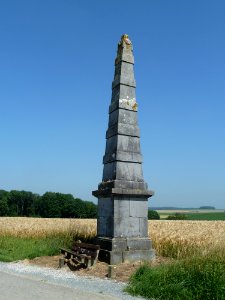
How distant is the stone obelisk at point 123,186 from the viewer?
35.0ft

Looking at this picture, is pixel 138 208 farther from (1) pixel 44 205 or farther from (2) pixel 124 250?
(1) pixel 44 205

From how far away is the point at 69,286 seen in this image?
7.69 meters

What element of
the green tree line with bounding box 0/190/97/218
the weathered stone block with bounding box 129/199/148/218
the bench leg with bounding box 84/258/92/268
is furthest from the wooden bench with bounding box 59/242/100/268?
the green tree line with bounding box 0/190/97/218

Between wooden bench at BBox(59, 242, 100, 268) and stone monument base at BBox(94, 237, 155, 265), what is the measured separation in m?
0.31

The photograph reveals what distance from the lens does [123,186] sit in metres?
10.9

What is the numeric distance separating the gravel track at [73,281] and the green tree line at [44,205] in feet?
185

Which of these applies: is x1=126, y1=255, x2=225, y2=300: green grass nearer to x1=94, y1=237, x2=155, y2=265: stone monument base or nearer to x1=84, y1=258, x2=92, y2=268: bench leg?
x1=84, y1=258, x2=92, y2=268: bench leg

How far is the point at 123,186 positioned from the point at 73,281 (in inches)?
133

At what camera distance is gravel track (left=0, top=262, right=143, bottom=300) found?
6.94 m

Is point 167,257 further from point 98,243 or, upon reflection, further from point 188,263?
point 188,263

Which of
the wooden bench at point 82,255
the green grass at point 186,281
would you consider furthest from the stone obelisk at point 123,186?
the green grass at point 186,281

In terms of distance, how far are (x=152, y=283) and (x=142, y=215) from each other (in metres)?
4.05

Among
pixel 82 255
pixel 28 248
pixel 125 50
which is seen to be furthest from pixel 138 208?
pixel 125 50

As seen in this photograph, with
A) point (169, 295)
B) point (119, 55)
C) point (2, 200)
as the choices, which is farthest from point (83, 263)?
point (2, 200)
